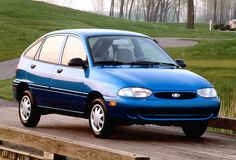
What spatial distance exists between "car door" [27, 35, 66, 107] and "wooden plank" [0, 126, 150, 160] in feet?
8.72

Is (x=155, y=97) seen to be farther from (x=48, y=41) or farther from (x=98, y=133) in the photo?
(x=48, y=41)

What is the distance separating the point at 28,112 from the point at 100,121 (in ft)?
7.42

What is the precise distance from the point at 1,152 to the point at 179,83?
8.70ft

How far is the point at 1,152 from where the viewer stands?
34.3 ft

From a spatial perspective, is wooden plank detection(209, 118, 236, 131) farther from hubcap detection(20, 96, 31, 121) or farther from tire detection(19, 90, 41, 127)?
hubcap detection(20, 96, 31, 121)

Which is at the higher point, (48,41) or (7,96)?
(48,41)

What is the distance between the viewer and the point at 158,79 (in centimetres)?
1127

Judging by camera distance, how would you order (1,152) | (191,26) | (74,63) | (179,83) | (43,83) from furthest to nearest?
(191,26) < (43,83) < (74,63) < (179,83) < (1,152)

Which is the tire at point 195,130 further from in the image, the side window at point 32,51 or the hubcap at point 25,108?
the side window at point 32,51

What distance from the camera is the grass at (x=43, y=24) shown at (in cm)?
4794

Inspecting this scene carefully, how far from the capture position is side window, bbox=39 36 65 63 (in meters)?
13.1

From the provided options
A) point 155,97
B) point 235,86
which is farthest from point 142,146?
point 235,86

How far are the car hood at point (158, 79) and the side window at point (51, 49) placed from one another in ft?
5.09

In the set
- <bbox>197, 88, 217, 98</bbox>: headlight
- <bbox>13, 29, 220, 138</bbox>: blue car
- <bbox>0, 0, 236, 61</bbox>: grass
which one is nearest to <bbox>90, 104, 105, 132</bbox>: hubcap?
<bbox>13, 29, 220, 138</bbox>: blue car
